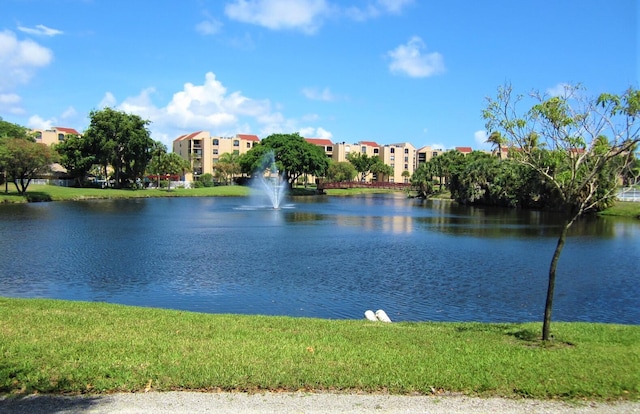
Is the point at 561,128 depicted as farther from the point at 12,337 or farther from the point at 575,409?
the point at 12,337

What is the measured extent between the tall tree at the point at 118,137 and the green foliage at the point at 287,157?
22034 mm

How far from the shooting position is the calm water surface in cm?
1780

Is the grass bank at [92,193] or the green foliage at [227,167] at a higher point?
the green foliage at [227,167]

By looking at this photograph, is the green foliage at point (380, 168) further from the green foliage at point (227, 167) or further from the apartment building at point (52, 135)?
the apartment building at point (52, 135)

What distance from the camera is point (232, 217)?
53.5m

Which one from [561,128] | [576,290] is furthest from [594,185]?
[576,290]

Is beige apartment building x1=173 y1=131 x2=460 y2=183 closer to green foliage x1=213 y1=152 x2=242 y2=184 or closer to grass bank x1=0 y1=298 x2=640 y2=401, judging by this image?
green foliage x1=213 y1=152 x2=242 y2=184

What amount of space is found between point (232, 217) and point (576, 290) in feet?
124

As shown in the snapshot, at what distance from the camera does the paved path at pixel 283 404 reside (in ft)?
22.7

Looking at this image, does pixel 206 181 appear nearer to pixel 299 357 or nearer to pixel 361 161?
pixel 361 161

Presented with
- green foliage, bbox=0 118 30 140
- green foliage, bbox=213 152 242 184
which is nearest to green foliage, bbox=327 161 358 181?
green foliage, bbox=213 152 242 184

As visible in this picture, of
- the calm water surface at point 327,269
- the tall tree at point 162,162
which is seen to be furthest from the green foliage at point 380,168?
the calm water surface at point 327,269

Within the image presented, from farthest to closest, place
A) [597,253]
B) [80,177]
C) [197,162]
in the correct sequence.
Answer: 1. [197,162]
2. [80,177]
3. [597,253]

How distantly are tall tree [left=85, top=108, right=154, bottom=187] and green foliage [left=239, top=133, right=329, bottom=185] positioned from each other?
72.3 feet
